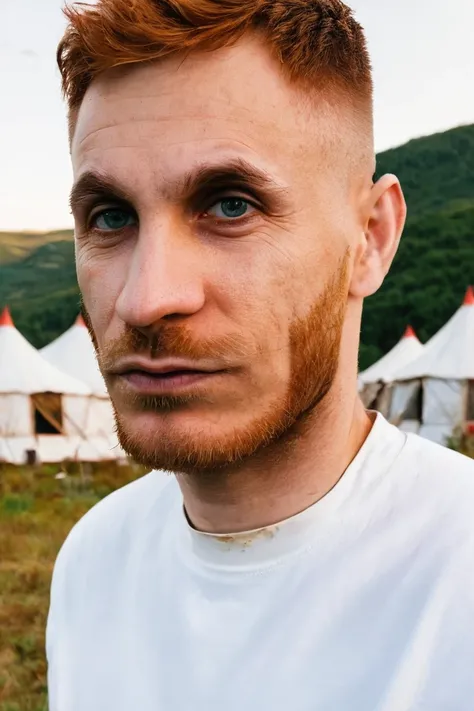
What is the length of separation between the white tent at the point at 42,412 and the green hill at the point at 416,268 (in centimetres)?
1412

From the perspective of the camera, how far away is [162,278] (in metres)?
1.42

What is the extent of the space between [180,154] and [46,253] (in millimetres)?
88236

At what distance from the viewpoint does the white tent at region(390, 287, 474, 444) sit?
679 inches

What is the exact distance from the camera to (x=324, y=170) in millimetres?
1596

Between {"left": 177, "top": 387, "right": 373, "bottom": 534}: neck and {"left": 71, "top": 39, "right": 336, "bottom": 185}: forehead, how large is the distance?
573 millimetres

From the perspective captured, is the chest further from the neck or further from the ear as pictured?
the ear

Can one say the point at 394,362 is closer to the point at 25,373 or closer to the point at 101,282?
the point at 25,373

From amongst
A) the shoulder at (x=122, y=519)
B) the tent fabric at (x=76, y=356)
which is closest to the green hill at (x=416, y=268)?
the tent fabric at (x=76, y=356)

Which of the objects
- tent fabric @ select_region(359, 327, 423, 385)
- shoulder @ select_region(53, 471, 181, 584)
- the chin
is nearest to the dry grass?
shoulder @ select_region(53, 471, 181, 584)

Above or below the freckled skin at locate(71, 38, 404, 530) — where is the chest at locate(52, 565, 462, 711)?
below

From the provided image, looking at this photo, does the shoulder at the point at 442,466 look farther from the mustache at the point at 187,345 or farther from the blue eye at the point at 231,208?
the blue eye at the point at 231,208

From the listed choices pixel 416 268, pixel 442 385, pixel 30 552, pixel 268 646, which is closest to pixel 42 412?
pixel 30 552

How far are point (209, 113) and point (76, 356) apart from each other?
1970 centimetres

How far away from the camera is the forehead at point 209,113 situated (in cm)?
146
